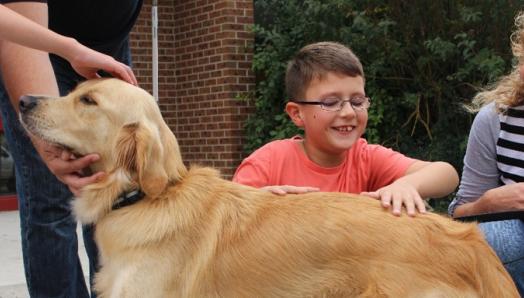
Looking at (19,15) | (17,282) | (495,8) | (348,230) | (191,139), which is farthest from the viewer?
(191,139)

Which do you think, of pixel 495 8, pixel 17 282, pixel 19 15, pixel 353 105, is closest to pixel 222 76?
pixel 495 8

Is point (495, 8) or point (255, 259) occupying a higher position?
point (495, 8)

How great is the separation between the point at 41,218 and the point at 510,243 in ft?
7.19

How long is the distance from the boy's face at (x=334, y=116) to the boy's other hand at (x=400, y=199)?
62 centimetres

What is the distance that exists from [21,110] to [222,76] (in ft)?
22.6

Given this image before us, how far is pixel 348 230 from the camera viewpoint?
9.44 ft

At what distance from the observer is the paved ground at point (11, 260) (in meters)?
5.98

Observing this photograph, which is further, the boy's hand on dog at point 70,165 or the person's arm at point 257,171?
the person's arm at point 257,171

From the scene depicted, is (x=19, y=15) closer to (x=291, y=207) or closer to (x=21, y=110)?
(x=21, y=110)

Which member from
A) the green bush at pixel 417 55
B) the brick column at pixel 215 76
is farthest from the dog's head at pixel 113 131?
the brick column at pixel 215 76

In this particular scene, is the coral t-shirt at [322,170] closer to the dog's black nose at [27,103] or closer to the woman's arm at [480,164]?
the woman's arm at [480,164]

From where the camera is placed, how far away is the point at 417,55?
8.45 m

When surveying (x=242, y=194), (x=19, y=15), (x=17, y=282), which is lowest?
(x=17, y=282)

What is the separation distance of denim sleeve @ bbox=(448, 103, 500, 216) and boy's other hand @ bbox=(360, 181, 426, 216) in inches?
37.2
